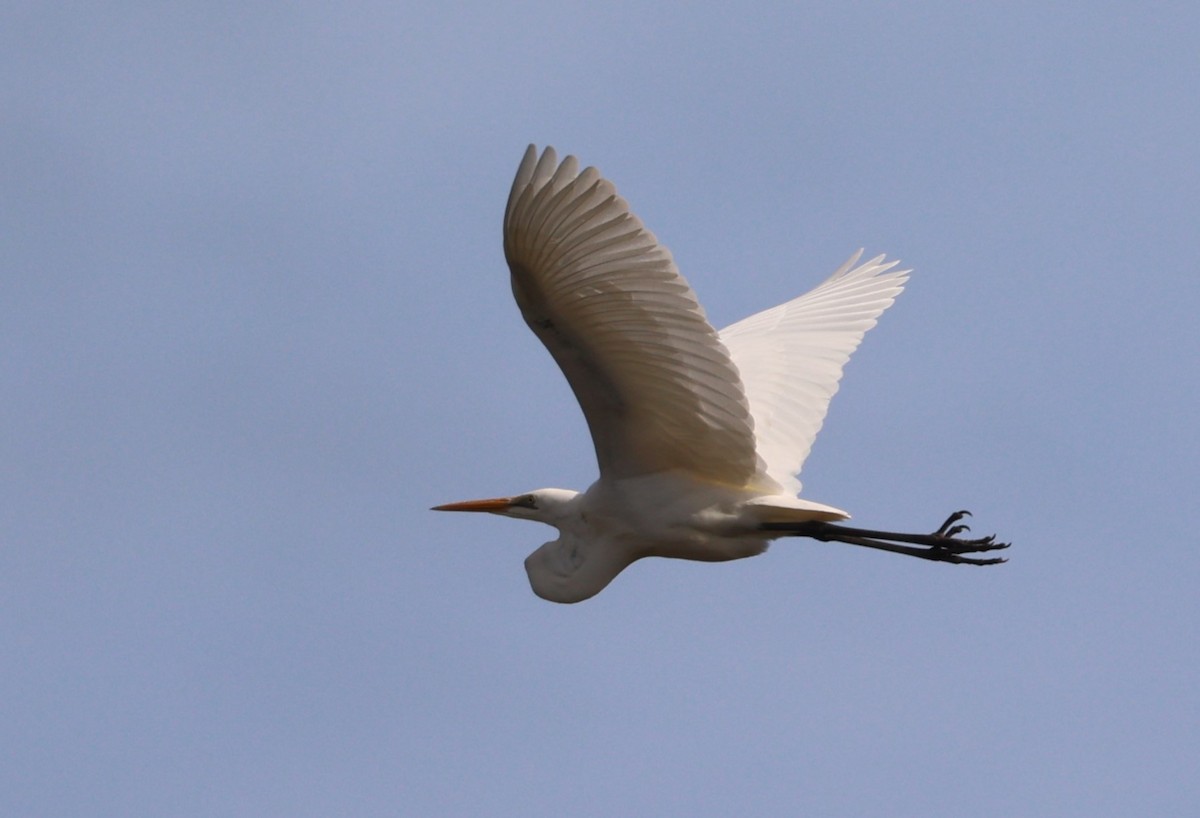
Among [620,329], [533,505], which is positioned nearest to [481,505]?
[533,505]

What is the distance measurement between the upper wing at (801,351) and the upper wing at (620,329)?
86 centimetres

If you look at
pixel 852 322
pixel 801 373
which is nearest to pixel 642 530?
pixel 801 373

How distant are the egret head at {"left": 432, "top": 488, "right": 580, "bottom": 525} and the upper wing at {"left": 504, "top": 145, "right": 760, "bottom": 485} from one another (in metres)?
0.53

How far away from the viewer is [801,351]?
11133 mm

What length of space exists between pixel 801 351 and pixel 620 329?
3.06 metres

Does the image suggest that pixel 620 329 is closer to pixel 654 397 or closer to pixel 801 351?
pixel 654 397

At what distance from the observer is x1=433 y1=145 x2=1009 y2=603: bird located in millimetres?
7883

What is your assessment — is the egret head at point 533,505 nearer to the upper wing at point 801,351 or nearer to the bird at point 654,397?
the bird at point 654,397

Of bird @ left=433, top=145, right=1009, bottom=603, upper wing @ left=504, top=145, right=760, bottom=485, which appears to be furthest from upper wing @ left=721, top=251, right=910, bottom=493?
upper wing @ left=504, top=145, right=760, bottom=485

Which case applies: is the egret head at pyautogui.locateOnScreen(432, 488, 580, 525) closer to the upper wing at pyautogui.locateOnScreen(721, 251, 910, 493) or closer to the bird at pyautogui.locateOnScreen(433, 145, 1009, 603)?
the bird at pyautogui.locateOnScreen(433, 145, 1009, 603)

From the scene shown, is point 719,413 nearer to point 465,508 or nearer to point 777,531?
point 777,531

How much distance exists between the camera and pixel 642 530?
31.0ft

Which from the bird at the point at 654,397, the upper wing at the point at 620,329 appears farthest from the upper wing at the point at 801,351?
the upper wing at the point at 620,329

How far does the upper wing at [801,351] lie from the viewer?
407 inches
